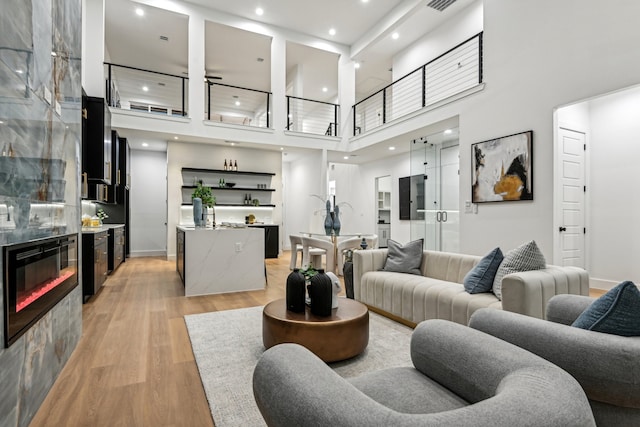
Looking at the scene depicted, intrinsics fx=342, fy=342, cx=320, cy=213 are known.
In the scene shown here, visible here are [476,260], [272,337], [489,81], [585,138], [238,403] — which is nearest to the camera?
[238,403]

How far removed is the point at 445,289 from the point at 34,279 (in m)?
2.91

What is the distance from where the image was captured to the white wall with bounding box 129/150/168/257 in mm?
9078

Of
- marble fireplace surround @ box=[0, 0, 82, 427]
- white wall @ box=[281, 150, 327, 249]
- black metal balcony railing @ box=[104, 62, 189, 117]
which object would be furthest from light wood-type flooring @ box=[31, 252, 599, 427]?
black metal balcony railing @ box=[104, 62, 189, 117]

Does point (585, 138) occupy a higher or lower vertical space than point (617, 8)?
lower

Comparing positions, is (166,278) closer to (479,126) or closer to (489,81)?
(479,126)

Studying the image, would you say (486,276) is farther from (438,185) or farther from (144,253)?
(144,253)

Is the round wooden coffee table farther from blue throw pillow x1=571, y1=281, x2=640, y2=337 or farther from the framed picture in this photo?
the framed picture

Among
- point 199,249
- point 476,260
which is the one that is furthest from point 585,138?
point 199,249

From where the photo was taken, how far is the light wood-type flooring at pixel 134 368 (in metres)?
1.86

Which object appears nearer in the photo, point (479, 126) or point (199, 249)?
point (199, 249)

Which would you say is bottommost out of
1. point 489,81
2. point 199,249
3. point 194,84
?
point 199,249

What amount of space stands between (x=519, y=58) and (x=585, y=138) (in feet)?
6.17

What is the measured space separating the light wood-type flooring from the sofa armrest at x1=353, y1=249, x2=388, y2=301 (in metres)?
1.22

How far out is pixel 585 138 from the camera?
5.28 m
